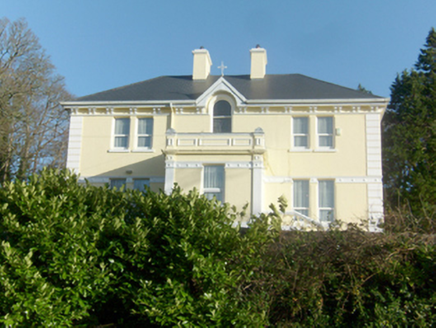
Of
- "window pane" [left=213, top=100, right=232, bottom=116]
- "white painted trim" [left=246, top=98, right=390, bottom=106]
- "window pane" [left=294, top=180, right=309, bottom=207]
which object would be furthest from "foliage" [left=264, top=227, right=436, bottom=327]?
"window pane" [left=213, top=100, right=232, bottom=116]

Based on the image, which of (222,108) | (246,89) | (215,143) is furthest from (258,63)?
(215,143)

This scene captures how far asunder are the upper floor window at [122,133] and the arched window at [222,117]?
3.95 m

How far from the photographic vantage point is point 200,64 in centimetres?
2555

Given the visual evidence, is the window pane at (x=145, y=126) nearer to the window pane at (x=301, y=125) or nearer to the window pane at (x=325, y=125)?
the window pane at (x=301, y=125)

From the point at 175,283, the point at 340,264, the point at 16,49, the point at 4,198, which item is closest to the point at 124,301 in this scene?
the point at 175,283

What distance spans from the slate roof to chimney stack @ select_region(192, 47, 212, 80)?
0.32m

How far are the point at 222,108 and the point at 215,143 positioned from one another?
3.42 metres

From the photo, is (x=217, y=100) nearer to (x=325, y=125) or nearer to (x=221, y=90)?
(x=221, y=90)

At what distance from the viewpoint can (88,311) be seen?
11.3 m

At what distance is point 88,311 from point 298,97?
1420cm

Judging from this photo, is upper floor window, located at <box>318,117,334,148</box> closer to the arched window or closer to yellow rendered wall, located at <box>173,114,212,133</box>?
the arched window

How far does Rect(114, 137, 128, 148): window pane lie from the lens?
23.0m

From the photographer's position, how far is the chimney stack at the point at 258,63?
25156mm

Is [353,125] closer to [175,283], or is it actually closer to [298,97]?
[298,97]
